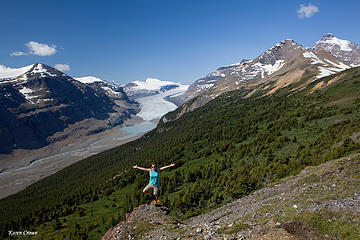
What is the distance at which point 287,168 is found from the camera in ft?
112

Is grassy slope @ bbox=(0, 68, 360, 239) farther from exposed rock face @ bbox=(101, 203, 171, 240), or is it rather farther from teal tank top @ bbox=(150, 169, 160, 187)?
teal tank top @ bbox=(150, 169, 160, 187)

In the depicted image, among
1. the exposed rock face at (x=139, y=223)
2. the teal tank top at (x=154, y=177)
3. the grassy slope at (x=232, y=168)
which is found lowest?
the grassy slope at (x=232, y=168)

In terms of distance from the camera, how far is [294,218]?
46.5ft

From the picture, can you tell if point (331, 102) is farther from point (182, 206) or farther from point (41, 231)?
point (41, 231)

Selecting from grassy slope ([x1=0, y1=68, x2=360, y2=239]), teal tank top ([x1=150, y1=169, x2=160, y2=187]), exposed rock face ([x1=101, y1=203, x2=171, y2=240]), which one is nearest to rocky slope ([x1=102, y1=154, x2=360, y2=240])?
exposed rock face ([x1=101, y1=203, x2=171, y2=240])

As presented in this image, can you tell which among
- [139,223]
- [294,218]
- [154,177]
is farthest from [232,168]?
[294,218]

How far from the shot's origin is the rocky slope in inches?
500

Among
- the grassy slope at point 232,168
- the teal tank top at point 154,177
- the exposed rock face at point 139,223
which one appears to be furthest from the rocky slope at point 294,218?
the grassy slope at point 232,168

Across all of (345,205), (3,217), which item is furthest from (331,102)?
(3,217)

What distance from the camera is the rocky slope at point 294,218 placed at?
12.7 m

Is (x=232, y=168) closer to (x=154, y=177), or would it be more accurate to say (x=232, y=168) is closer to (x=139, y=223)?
(x=139, y=223)

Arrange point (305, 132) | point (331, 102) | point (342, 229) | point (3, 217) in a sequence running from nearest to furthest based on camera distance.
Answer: point (342, 229), point (305, 132), point (331, 102), point (3, 217)

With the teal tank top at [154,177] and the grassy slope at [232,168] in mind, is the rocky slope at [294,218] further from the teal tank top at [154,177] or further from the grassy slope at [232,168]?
the grassy slope at [232,168]

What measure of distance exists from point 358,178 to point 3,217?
131855mm
